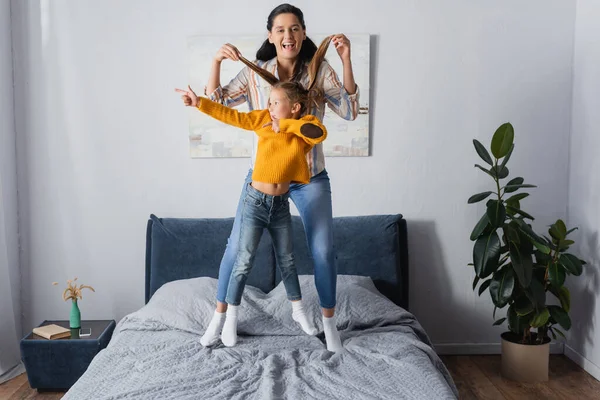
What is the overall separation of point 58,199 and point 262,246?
1.22m

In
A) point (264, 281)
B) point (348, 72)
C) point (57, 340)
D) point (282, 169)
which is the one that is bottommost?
point (57, 340)

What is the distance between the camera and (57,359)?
10.0 ft

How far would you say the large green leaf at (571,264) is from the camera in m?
3.08

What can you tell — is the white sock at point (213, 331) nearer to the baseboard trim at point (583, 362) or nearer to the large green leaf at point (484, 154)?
the large green leaf at point (484, 154)

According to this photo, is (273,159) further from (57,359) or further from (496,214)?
(57,359)

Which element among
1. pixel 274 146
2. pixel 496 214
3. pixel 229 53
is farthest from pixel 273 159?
pixel 496 214

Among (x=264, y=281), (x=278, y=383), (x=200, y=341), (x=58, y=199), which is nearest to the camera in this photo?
(x=278, y=383)

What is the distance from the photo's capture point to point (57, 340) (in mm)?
3053

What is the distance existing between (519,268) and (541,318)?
1.04 feet

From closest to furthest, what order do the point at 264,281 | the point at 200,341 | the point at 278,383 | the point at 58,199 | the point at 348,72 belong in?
1. the point at 278,383
2. the point at 348,72
3. the point at 200,341
4. the point at 264,281
5. the point at 58,199

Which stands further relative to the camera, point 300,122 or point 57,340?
point 57,340

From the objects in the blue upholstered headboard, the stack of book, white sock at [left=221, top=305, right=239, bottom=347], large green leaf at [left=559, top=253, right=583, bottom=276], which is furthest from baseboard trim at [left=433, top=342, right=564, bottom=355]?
the stack of book

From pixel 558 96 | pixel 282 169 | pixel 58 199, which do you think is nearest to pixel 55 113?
pixel 58 199

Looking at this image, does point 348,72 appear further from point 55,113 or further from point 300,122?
point 55,113
